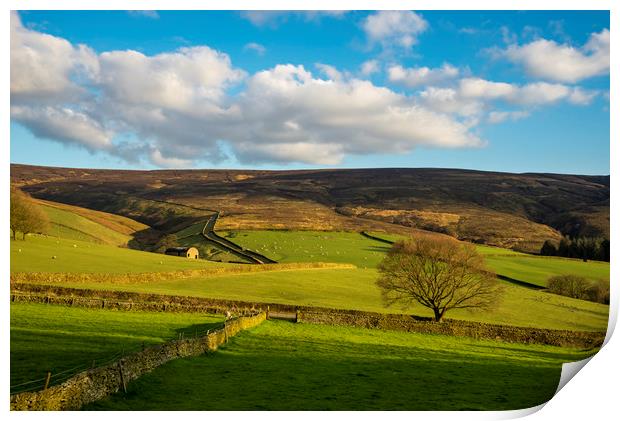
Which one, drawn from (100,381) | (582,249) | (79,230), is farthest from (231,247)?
(100,381)

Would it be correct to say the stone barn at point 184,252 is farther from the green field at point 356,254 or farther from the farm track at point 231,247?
the green field at point 356,254

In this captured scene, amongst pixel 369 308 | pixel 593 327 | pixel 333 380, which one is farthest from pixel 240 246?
pixel 333 380

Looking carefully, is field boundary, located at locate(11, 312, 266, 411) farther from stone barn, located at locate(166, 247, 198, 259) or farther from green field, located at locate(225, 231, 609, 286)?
stone barn, located at locate(166, 247, 198, 259)

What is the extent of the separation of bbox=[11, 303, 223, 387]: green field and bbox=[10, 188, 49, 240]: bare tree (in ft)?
59.5

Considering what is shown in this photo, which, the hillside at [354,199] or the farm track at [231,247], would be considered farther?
the hillside at [354,199]

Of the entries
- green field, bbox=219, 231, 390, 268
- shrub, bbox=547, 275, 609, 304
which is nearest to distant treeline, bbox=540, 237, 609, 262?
shrub, bbox=547, 275, 609, 304

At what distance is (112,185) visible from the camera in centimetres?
14775

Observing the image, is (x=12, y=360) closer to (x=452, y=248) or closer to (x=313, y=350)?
(x=313, y=350)

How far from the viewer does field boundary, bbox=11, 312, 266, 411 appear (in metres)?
11.9

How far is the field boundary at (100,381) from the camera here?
11852mm

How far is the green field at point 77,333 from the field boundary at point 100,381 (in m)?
0.59

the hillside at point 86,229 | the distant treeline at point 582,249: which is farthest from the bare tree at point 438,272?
the hillside at point 86,229

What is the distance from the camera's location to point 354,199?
5571 inches

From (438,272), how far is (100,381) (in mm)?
24372
